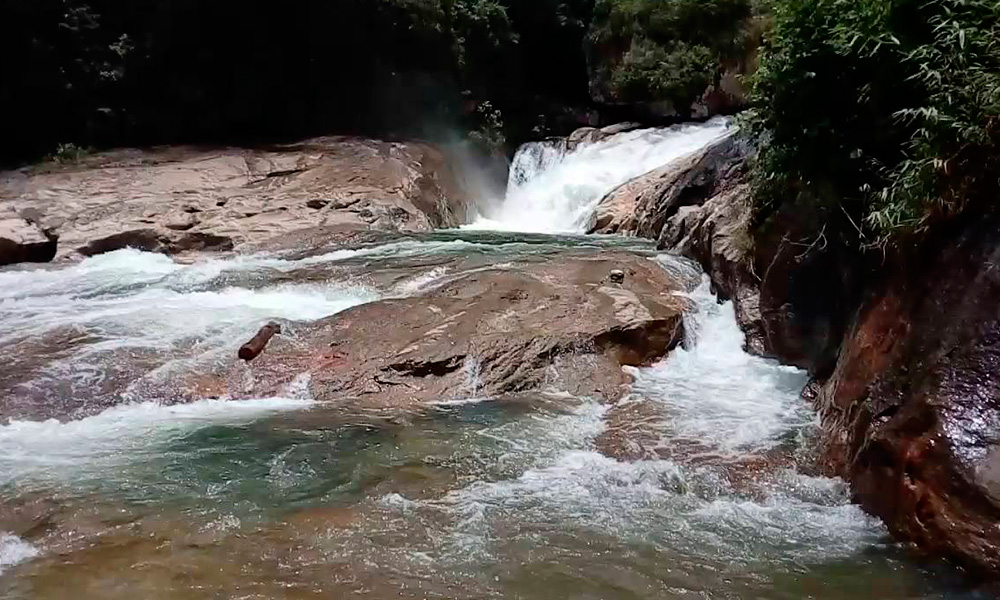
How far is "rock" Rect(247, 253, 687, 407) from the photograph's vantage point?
20.9 ft

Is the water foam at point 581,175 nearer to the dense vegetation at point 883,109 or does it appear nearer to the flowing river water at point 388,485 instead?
the flowing river water at point 388,485

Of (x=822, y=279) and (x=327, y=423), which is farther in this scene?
(x=822, y=279)

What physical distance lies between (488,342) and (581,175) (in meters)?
9.37

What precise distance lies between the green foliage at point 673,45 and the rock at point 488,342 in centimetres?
1046

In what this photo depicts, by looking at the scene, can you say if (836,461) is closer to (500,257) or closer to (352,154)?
(500,257)

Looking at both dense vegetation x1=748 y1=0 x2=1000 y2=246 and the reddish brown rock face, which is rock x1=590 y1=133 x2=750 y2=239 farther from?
the reddish brown rock face

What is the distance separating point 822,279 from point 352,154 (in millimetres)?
9764

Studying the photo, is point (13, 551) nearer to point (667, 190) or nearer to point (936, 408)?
point (936, 408)

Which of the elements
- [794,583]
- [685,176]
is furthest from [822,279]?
[685,176]

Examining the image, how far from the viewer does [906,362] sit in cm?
434

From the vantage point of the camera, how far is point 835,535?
13.0 feet

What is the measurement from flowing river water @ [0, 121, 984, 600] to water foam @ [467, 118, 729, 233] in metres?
7.03

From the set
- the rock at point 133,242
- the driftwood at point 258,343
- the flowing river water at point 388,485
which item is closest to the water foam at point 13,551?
the flowing river water at point 388,485

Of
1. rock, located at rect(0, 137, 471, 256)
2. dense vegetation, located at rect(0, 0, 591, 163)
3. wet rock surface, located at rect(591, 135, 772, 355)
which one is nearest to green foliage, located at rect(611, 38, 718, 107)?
dense vegetation, located at rect(0, 0, 591, 163)
